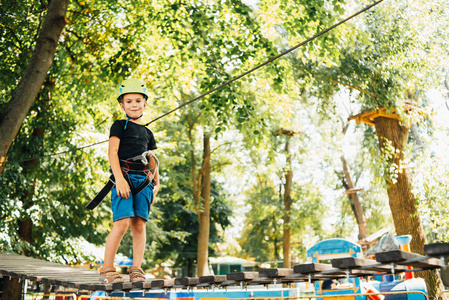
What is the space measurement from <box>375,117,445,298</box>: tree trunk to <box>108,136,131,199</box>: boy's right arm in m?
9.04

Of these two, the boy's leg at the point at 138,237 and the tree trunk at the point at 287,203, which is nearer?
the boy's leg at the point at 138,237

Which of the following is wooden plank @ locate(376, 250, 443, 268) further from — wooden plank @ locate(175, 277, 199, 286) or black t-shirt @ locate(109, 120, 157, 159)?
black t-shirt @ locate(109, 120, 157, 159)

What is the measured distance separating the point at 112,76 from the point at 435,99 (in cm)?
1003

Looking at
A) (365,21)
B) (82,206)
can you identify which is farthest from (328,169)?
(82,206)

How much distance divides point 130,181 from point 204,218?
560 inches

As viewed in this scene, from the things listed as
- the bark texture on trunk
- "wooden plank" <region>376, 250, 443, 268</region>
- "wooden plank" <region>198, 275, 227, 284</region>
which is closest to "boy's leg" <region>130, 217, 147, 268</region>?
"wooden plank" <region>198, 275, 227, 284</region>

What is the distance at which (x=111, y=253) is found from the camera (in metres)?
3.64

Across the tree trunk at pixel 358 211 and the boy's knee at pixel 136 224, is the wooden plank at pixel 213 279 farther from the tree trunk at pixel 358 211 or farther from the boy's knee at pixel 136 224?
the tree trunk at pixel 358 211

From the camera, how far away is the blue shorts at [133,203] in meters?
3.60

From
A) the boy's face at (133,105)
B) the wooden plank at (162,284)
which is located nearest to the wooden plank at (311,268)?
the wooden plank at (162,284)

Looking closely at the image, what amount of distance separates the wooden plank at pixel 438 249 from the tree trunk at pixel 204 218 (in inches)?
574

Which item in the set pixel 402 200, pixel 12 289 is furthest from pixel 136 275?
pixel 402 200

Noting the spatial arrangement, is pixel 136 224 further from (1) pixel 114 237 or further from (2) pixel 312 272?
(2) pixel 312 272

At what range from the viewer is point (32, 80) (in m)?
6.21
